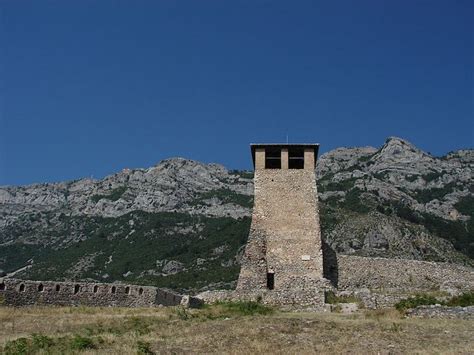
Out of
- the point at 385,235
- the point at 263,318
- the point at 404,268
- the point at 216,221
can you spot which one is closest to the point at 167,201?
the point at 216,221

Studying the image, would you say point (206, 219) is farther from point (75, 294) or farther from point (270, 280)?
point (75, 294)

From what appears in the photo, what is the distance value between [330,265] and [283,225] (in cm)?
405

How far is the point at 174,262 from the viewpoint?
101438 mm

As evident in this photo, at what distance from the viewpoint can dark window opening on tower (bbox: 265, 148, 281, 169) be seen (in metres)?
34.5

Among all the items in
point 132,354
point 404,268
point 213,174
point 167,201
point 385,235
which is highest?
point 213,174

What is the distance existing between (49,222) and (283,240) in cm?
13125

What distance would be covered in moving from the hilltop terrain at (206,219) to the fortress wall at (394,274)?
136 ft

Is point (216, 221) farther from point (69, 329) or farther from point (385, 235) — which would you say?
point (69, 329)

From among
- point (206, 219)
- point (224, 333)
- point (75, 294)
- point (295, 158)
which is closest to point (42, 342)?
point (224, 333)

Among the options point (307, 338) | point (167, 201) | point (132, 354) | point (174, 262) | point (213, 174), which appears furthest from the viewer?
point (213, 174)

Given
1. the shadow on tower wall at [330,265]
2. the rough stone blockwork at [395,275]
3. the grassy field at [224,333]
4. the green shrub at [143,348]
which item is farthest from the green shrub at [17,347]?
the rough stone blockwork at [395,275]

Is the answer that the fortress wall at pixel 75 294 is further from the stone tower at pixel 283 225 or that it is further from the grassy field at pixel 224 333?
the stone tower at pixel 283 225

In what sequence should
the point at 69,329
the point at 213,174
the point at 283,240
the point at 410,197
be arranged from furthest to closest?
1. the point at 213,174
2. the point at 410,197
3. the point at 283,240
4. the point at 69,329

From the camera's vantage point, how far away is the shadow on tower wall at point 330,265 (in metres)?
33.4
